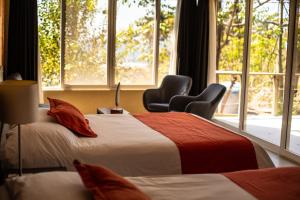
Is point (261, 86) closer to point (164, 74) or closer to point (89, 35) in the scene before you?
point (164, 74)

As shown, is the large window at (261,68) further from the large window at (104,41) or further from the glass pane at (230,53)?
the large window at (104,41)

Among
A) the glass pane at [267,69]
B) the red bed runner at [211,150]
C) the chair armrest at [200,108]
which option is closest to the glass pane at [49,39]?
the chair armrest at [200,108]

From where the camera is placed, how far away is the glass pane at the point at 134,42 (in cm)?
626

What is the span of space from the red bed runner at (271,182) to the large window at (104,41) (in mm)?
4394

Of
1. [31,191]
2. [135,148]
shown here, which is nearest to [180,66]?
[135,148]

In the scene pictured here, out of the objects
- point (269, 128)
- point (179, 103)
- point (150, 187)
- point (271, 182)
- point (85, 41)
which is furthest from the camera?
point (85, 41)

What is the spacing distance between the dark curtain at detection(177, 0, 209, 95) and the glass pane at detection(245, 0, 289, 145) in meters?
0.99

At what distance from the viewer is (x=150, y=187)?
1927 millimetres

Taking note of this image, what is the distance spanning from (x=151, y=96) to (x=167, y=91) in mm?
290

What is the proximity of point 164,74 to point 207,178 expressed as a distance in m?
4.64

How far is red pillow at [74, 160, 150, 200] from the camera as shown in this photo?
5.16 ft

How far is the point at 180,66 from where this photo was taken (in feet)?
20.9

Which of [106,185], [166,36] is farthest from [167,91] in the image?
[106,185]

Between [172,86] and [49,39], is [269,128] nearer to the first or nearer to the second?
[172,86]
